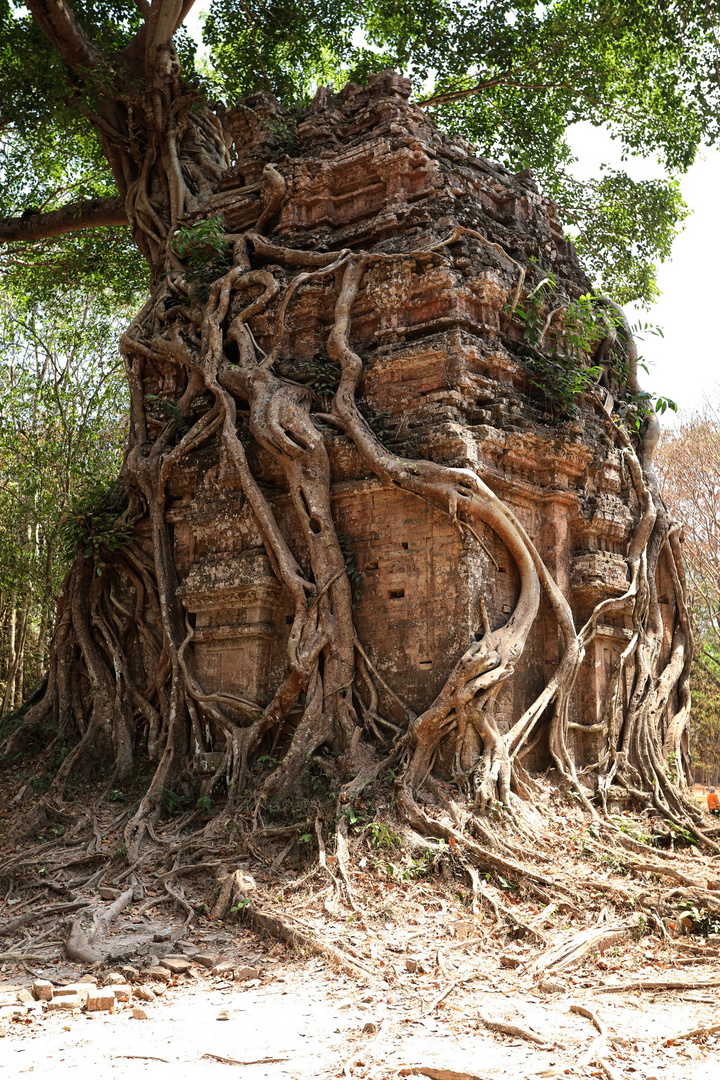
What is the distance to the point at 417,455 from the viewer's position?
7328mm

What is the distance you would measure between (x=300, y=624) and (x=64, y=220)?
7378 mm

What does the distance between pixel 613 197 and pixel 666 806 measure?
8980 millimetres

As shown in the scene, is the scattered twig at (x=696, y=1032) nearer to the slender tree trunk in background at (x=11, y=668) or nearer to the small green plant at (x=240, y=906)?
the small green plant at (x=240, y=906)

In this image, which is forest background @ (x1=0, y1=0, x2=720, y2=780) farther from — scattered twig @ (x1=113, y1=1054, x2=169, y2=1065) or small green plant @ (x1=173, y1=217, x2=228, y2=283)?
scattered twig @ (x1=113, y1=1054, x2=169, y2=1065)

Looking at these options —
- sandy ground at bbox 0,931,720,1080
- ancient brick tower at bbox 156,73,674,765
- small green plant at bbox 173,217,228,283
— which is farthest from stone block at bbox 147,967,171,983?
small green plant at bbox 173,217,228,283

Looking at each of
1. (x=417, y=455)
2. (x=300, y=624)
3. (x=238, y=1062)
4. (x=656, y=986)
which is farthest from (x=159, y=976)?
(x=417, y=455)

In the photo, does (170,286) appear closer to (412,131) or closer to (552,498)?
(412,131)

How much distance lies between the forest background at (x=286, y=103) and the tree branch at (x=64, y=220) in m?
0.04

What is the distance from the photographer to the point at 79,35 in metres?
10.5

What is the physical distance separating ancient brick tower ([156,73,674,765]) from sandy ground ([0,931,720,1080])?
2.50 meters

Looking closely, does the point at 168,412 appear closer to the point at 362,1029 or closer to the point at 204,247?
the point at 204,247

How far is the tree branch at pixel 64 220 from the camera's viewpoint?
38.8 ft

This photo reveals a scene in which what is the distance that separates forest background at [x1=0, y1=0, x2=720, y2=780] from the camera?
1170 centimetres

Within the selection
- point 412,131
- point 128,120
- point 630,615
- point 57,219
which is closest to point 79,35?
point 128,120
